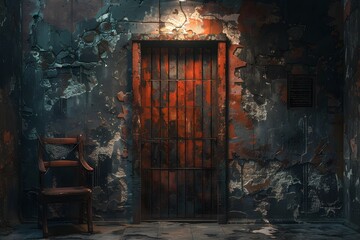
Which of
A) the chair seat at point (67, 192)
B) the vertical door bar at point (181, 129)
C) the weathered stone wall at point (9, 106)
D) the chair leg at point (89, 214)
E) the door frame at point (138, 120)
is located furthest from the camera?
the vertical door bar at point (181, 129)

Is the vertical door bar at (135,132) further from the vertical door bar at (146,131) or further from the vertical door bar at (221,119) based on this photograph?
the vertical door bar at (221,119)

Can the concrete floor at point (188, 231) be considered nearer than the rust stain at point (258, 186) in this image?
Yes

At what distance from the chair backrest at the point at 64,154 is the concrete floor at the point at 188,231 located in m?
0.58

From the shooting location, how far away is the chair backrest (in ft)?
16.5

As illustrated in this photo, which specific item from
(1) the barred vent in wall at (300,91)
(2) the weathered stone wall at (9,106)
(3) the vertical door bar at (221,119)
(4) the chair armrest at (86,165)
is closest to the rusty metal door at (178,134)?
(3) the vertical door bar at (221,119)

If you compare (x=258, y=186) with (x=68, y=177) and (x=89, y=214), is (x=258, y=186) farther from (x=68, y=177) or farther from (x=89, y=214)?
(x=68, y=177)

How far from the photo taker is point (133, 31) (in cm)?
523

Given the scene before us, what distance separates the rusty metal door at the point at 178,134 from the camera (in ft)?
17.4

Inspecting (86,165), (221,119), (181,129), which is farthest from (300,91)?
(86,165)

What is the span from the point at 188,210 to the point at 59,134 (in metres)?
1.63

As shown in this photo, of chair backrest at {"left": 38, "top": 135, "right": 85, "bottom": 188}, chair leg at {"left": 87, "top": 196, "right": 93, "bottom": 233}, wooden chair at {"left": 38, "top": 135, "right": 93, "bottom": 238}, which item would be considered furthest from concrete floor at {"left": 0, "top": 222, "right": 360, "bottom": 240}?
chair backrest at {"left": 38, "top": 135, "right": 85, "bottom": 188}

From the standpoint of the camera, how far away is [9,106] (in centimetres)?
495

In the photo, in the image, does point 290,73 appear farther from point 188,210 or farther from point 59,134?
point 59,134

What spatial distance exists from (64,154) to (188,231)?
5.14 ft
